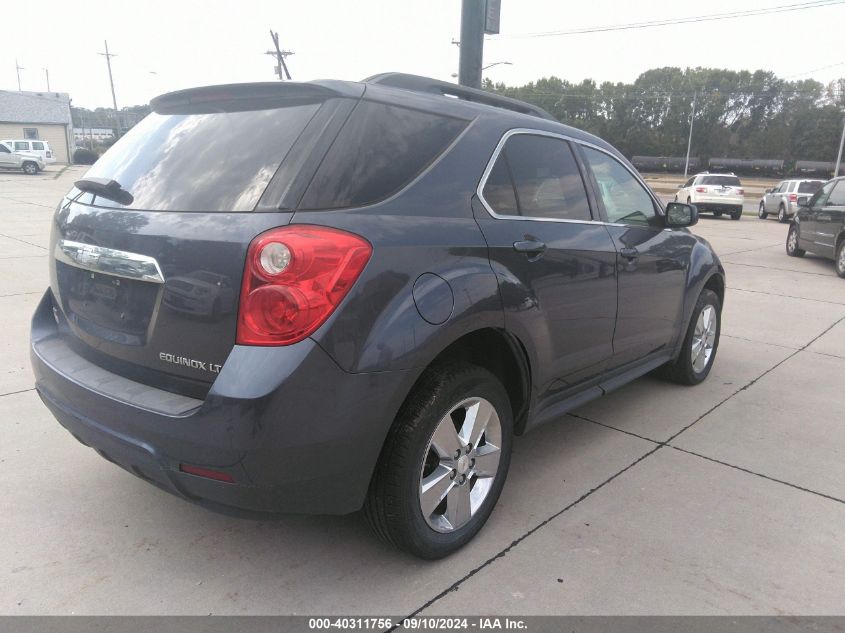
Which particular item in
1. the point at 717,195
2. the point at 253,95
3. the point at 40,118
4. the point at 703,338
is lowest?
the point at 703,338

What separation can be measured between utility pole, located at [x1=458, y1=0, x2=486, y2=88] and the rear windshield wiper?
16.4 feet

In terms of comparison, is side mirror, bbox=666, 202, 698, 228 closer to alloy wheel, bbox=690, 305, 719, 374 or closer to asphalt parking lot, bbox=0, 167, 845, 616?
alloy wheel, bbox=690, 305, 719, 374

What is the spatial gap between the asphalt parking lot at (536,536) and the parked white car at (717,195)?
66.8ft

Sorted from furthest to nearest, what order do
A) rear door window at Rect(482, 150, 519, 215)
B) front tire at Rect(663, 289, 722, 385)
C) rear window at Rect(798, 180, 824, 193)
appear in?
rear window at Rect(798, 180, 824, 193)
front tire at Rect(663, 289, 722, 385)
rear door window at Rect(482, 150, 519, 215)

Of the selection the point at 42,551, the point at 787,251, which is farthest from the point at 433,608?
the point at 787,251

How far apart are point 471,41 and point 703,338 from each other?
3939 millimetres

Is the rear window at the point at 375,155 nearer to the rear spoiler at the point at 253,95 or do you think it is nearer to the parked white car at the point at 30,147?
the rear spoiler at the point at 253,95

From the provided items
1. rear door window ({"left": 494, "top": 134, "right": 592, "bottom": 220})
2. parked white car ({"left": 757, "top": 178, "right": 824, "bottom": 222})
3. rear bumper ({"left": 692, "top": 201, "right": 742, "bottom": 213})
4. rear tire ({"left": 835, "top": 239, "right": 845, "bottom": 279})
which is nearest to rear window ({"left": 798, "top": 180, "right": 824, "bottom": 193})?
parked white car ({"left": 757, "top": 178, "right": 824, "bottom": 222})

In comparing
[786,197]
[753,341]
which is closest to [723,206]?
[786,197]

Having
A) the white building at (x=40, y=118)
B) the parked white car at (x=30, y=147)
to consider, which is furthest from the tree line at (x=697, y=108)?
the parked white car at (x=30, y=147)

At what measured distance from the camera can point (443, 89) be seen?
3.02 metres

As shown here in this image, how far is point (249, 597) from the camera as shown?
226 centimetres

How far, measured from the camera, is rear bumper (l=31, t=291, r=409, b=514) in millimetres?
1877

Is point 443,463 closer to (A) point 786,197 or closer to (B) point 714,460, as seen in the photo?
(B) point 714,460
